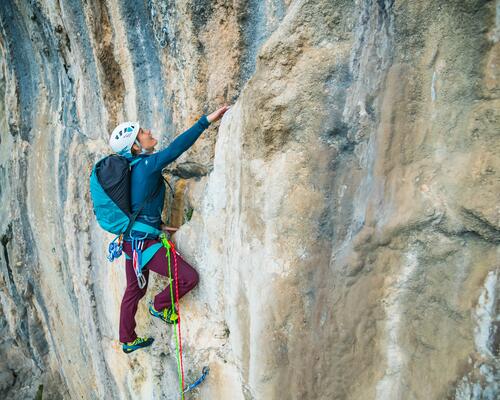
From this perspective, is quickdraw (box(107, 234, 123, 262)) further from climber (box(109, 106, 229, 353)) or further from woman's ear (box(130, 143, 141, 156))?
woman's ear (box(130, 143, 141, 156))

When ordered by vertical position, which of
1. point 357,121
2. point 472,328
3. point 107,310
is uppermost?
point 357,121

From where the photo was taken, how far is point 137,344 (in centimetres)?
391

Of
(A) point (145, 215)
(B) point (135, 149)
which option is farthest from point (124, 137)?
(A) point (145, 215)

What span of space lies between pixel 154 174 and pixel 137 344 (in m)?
1.69

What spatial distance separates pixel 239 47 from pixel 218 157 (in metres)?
0.85

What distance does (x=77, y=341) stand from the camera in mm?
5746

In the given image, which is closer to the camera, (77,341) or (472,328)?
(472,328)

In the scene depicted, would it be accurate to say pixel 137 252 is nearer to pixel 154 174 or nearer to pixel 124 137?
pixel 154 174

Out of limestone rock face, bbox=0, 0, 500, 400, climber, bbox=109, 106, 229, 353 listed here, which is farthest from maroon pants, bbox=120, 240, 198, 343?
limestone rock face, bbox=0, 0, 500, 400

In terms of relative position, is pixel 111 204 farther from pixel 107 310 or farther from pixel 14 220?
pixel 14 220

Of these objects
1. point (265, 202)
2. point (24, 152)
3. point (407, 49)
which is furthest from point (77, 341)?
point (407, 49)

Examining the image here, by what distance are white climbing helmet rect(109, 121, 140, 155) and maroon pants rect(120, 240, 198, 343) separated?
0.74m

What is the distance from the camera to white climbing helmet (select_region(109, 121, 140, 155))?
3277 mm

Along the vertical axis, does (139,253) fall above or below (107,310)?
above
